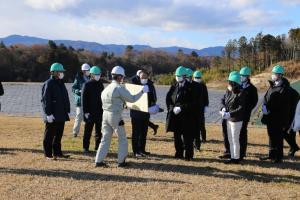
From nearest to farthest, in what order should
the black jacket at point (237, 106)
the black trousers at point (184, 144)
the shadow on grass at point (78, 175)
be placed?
the shadow on grass at point (78, 175), the black jacket at point (237, 106), the black trousers at point (184, 144)

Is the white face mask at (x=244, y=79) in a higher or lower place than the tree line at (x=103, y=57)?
lower

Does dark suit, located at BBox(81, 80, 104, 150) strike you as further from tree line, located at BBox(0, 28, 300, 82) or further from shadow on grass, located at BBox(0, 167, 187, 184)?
tree line, located at BBox(0, 28, 300, 82)

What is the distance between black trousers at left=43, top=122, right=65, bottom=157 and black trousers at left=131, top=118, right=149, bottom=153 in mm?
1561

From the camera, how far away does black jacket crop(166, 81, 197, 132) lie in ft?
33.2

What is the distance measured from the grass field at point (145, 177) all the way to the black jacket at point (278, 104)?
3.06 ft

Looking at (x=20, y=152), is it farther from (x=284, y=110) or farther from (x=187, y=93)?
(x=284, y=110)

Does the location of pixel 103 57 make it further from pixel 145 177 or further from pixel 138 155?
pixel 145 177

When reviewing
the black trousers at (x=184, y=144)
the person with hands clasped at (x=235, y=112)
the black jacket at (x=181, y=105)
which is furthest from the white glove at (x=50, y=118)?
the person with hands clasped at (x=235, y=112)

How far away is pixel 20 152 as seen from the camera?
10945 millimetres

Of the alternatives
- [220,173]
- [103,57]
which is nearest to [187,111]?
[220,173]

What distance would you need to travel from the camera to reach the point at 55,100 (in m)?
10.0

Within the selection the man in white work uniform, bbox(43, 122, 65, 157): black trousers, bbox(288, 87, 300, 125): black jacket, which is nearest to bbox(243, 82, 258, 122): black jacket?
bbox(288, 87, 300, 125): black jacket

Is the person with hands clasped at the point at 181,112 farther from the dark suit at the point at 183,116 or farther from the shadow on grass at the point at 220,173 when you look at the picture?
the shadow on grass at the point at 220,173

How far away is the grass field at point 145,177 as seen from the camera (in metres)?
7.55
